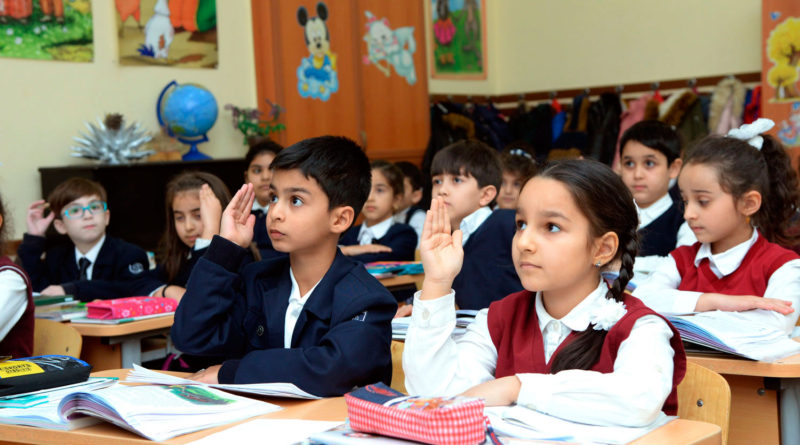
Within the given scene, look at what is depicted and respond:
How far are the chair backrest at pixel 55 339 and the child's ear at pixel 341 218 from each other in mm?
964

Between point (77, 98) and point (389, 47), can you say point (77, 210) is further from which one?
point (389, 47)

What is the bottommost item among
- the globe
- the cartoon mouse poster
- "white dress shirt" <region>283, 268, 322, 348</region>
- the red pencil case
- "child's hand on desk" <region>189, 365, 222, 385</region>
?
the red pencil case

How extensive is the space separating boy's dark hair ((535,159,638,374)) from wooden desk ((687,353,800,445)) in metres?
0.47

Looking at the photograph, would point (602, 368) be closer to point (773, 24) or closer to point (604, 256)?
point (604, 256)

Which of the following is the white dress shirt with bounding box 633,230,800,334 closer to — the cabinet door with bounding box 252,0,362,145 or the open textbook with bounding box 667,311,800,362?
the open textbook with bounding box 667,311,800,362

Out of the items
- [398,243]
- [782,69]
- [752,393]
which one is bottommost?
[752,393]

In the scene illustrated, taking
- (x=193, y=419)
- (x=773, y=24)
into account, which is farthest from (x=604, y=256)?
(x=773, y=24)

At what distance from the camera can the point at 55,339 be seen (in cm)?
269

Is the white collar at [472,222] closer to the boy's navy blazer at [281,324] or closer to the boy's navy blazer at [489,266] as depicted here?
the boy's navy blazer at [489,266]

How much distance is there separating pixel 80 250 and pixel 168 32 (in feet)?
6.63

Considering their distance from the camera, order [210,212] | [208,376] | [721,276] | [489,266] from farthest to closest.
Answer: [489,266] → [721,276] → [210,212] → [208,376]

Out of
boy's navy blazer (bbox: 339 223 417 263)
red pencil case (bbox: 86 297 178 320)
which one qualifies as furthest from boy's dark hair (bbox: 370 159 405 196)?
red pencil case (bbox: 86 297 178 320)

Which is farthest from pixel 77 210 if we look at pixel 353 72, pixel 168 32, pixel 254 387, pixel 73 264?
pixel 353 72

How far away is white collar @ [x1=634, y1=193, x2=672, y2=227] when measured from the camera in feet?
12.3
